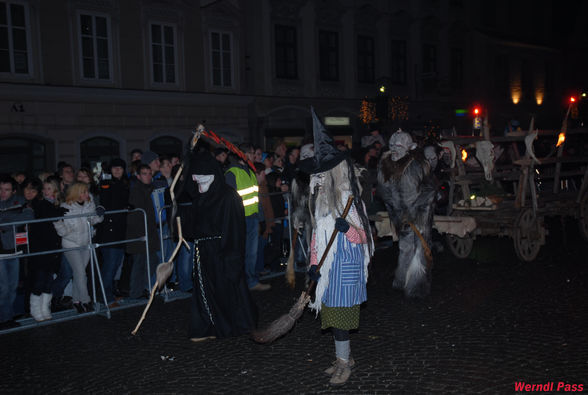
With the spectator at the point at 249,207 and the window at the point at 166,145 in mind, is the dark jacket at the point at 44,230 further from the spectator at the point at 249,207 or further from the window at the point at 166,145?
the window at the point at 166,145

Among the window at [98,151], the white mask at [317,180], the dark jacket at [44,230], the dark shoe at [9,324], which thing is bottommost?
the dark shoe at [9,324]

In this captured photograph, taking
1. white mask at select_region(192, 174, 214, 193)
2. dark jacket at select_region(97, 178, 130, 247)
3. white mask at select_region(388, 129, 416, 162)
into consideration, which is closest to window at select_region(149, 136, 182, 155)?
dark jacket at select_region(97, 178, 130, 247)

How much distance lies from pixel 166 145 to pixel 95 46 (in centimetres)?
395

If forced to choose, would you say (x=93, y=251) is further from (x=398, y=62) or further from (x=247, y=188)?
(x=398, y=62)

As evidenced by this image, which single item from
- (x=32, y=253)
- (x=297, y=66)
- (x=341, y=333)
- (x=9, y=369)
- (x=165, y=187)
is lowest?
(x=9, y=369)

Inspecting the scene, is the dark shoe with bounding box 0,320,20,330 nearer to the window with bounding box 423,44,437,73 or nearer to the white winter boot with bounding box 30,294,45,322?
the white winter boot with bounding box 30,294,45,322

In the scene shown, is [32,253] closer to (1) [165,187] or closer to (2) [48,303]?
(2) [48,303]

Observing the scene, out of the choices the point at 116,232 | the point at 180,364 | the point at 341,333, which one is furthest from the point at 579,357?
the point at 116,232

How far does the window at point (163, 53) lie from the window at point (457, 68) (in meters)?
16.5

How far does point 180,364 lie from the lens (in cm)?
591

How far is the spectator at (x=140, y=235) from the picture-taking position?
8.25 metres

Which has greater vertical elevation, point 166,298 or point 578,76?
point 578,76

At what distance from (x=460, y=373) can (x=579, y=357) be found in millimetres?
1225

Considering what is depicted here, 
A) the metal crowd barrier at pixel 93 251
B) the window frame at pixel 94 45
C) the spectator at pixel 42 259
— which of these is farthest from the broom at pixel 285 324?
the window frame at pixel 94 45
